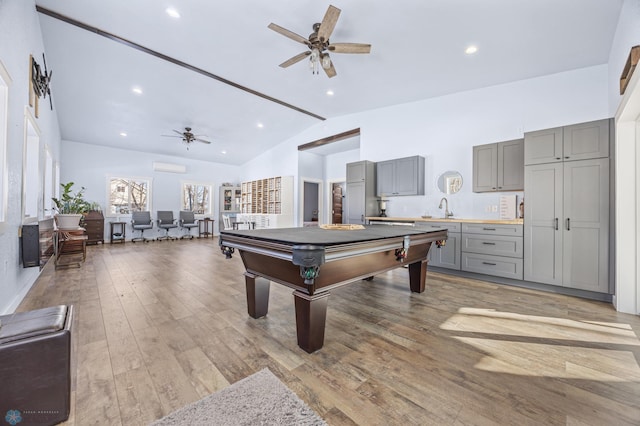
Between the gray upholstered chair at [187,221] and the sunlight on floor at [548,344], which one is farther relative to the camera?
the gray upholstered chair at [187,221]

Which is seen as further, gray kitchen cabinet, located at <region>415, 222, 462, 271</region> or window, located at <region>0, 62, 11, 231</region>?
gray kitchen cabinet, located at <region>415, 222, 462, 271</region>

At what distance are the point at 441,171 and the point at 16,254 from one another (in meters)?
5.99

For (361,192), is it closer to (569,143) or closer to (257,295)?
(569,143)

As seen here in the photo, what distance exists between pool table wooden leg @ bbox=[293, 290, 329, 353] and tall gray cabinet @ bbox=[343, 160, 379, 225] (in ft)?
12.1

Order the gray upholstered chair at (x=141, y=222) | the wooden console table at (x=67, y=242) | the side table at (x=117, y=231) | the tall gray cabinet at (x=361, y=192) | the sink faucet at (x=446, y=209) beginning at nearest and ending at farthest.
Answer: the wooden console table at (x=67, y=242) < the sink faucet at (x=446, y=209) < the tall gray cabinet at (x=361, y=192) < the side table at (x=117, y=231) < the gray upholstered chair at (x=141, y=222)

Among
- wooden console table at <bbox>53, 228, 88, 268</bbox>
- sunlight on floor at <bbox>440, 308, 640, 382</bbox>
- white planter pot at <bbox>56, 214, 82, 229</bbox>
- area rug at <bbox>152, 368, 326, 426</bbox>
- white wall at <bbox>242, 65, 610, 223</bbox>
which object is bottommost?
sunlight on floor at <bbox>440, 308, 640, 382</bbox>

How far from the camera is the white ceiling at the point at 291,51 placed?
9.58 feet

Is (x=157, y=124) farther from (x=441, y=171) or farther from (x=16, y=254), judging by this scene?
(x=441, y=171)

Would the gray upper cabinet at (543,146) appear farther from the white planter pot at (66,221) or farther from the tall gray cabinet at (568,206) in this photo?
the white planter pot at (66,221)

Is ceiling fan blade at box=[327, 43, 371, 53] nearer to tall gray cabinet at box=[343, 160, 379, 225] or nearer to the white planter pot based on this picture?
tall gray cabinet at box=[343, 160, 379, 225]

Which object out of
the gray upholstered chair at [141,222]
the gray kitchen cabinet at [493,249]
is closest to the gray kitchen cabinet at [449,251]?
the gray kitchen cabinet at [493,249]

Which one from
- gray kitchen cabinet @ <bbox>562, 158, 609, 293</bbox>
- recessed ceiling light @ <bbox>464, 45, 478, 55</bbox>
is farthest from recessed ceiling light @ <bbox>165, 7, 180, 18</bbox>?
gray kitchen cabinet @ <bbox>562, 158, 609, 293</bbox>

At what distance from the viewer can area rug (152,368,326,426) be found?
1226 millimetres

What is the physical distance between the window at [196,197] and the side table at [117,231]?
1996 mm
